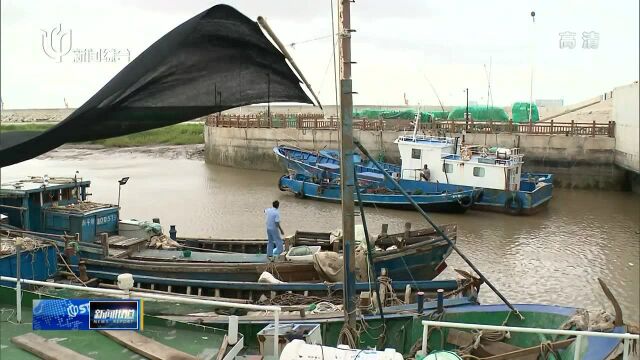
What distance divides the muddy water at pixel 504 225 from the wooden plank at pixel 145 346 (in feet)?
31.7

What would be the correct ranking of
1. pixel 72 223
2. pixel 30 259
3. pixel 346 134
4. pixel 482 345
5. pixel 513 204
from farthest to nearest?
pixel 513 204 < pixel 72 223 < pixel 30 259 < pixel 482 345 < pixel 346 134

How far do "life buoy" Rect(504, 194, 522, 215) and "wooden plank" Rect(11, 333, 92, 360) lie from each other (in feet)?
66.3

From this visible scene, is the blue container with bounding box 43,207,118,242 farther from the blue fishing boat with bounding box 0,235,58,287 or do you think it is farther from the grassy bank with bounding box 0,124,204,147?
the grassy bank with bounding box 0,124,204,147

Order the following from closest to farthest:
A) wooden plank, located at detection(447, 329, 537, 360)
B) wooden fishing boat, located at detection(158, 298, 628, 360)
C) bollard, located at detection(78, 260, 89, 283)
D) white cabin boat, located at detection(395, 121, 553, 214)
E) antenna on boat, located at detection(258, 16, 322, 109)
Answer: antenna on boat, located at detection(258, 16, 322, 109)
wooden fishing boat, located at detection(158, 298, 628, 360)
wooden plank, located at detection(447, 329, 537, 360)
bollard, located at detection(78, 260, 89, 283)
white cabin boat, located at detection(395, 121, 553, 214)

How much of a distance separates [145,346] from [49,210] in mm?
8540

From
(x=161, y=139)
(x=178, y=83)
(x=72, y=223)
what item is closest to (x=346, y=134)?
(x=178, y=83)

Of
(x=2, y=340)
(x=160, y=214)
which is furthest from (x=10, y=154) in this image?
(x=160, y=214)

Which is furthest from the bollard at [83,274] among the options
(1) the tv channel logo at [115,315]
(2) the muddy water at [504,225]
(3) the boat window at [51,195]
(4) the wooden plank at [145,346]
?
(2) the muddy water at [504,225]

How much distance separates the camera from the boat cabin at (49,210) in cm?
1159

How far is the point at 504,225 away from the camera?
21.0 m

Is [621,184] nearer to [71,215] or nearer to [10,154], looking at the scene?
[71,215]

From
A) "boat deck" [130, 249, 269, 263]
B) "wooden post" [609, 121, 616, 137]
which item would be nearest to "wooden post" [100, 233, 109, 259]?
"boat deck" [130, 249, 269, 263]

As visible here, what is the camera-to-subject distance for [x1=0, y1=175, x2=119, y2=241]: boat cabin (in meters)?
11.6

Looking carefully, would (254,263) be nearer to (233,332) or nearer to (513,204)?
(233,332)
